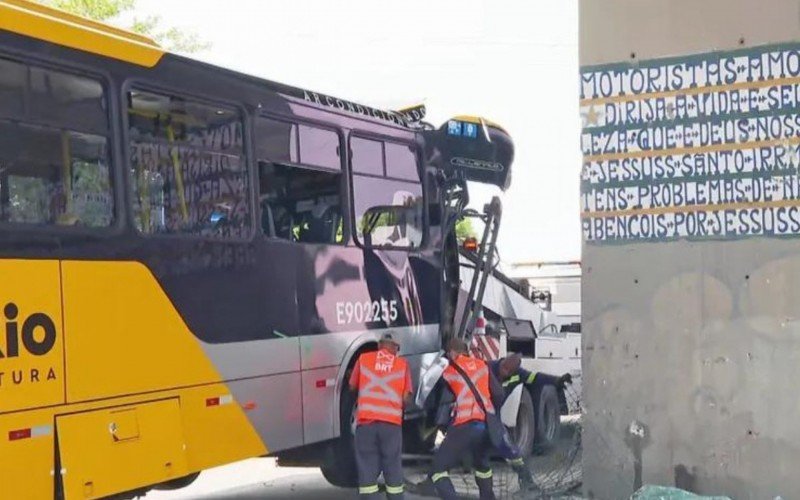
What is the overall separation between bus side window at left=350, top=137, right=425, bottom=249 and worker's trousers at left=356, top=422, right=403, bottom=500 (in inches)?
65.8

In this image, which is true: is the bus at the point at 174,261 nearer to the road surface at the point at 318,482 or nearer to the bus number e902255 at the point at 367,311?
the bus number e902255 at the point at 367,311

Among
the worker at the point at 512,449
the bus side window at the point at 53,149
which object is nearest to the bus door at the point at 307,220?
the bus side window at the point at 53,149

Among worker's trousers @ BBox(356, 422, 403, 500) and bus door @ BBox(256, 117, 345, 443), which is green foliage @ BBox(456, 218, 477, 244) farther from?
worker's trousers @ BBox(356, 422, 403, 500)

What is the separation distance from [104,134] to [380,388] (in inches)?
121

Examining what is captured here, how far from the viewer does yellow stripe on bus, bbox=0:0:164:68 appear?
229 inches

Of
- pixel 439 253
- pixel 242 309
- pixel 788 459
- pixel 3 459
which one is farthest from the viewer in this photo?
pixel 439 253

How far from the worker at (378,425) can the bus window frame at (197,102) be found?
157cm

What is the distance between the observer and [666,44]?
27.9 ft

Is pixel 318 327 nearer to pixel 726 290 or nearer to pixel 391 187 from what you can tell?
pixel 391 187

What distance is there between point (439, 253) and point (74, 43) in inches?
186

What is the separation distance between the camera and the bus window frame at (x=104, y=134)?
5846 millimetres

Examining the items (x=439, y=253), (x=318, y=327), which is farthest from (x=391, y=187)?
(x=318, y=327)

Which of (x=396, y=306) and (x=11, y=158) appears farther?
(x=396, y=306)

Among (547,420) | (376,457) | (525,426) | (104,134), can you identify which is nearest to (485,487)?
(376,457)
